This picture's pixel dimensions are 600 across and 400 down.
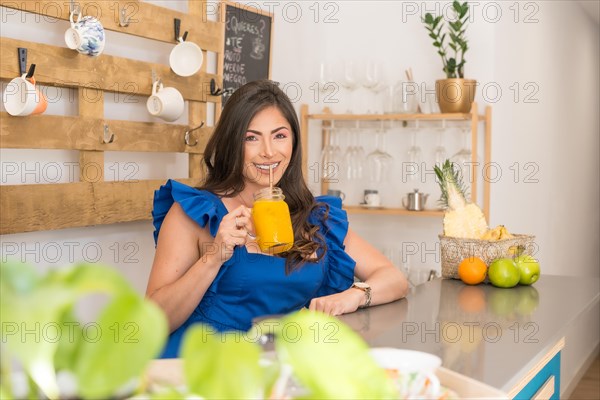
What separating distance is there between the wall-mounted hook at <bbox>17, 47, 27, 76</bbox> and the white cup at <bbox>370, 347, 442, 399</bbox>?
175cm

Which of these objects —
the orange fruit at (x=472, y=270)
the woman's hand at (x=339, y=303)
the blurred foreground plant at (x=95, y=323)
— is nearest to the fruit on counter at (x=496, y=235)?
the orange fruit at (x=472, y=270)

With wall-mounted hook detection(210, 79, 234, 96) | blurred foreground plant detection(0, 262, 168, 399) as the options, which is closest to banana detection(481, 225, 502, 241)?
wall-mounted hook detection(210, 79, 234, 96)

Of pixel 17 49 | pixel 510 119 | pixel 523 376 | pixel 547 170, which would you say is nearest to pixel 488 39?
pixel 510 119

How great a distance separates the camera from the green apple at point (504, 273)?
89.4 inches

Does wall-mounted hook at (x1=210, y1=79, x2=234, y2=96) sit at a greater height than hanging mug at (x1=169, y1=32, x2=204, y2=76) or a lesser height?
lesser

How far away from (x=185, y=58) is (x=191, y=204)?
1.09 metres

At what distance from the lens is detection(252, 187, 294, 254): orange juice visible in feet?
6.21

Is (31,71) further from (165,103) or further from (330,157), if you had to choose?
(330,157)

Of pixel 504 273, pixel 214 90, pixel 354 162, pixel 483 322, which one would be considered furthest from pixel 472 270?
pixel 354 162

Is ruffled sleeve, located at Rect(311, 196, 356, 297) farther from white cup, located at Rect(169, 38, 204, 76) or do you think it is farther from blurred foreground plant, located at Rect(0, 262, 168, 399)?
blurred foreground plant, located at Rect(0, 262, 168, 399)

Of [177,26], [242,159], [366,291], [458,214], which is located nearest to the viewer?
[366,291]

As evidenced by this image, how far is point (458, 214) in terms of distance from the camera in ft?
8.12

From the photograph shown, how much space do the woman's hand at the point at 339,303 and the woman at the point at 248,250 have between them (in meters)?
0.02

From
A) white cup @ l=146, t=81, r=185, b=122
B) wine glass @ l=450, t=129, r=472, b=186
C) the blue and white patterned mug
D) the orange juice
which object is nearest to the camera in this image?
the orange juice
